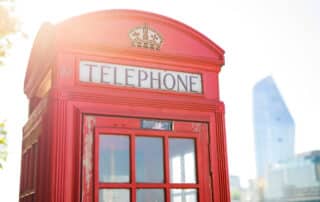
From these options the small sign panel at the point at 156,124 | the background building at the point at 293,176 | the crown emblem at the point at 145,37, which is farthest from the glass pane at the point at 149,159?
the background building at the point at 293,176

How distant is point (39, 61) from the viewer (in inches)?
186

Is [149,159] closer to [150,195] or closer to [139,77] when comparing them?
[150,195]

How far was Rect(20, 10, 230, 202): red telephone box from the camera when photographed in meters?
3.79

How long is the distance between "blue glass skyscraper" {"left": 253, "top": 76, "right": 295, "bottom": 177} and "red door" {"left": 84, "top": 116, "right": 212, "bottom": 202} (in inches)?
6473

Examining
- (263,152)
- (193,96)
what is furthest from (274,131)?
(193,96)

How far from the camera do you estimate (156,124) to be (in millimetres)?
4125

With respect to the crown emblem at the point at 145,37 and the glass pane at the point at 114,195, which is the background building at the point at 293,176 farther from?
the glass pane at the point at 114,195

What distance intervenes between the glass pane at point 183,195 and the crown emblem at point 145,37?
1429 mm

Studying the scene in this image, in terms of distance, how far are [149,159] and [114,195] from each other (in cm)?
46

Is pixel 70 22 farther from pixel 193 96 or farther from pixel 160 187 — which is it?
pixel 160 187

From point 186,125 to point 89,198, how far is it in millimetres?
1187

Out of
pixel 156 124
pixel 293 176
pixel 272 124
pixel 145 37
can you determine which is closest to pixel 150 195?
pixel 156 124

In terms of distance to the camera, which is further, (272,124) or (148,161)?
(272,124)

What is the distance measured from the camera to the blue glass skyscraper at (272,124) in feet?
542
